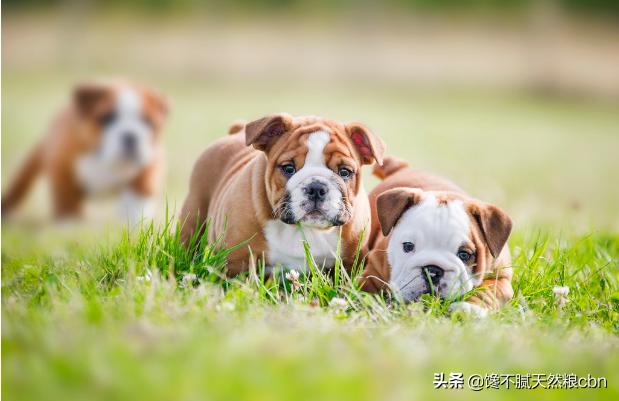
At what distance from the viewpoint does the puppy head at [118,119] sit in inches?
320

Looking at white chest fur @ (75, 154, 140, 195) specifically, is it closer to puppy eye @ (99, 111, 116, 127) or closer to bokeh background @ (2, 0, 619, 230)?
→ puppy eye @ (99, 111, 116, 127)

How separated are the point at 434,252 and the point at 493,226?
38 centimetres

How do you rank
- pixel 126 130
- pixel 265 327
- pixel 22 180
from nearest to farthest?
pixel 265 327
pixel 126 130
pixel 22 180

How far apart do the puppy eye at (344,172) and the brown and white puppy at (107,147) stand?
416 centimetres

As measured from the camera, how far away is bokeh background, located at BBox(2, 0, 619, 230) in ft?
59.3

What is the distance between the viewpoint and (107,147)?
27.2ft

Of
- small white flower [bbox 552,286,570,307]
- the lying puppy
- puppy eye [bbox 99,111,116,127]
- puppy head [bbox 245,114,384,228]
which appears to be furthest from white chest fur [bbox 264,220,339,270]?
puppy eye [bbox 99,111,116,127]

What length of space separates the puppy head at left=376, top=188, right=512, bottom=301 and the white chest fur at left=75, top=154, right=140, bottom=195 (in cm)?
472

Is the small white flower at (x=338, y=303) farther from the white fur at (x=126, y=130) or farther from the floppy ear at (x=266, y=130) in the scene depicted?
the white fur at (x=126, y=130)

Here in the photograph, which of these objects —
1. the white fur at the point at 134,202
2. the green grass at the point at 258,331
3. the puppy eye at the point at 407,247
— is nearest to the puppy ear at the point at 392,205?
the puppy eye at the point at 407,247

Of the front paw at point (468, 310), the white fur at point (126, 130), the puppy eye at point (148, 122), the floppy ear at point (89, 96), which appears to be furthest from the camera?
the puppy eye at point (148, 122)

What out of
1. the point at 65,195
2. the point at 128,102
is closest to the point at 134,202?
the point at 65,195

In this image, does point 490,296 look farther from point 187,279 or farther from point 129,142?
point 129,142

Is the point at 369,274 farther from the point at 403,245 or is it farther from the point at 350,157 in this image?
the point at 350,157
